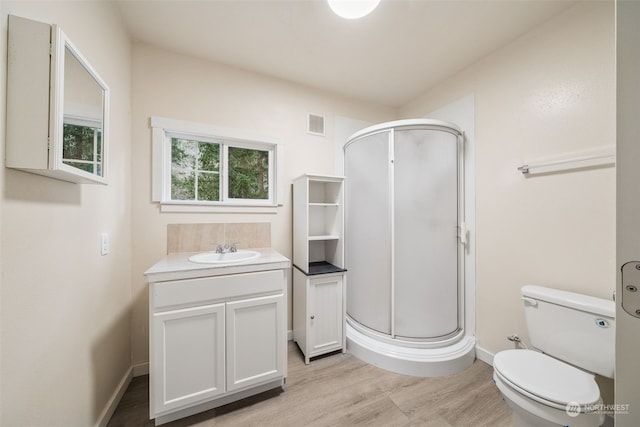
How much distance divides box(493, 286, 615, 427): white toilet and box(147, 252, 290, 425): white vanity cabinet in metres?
1.33

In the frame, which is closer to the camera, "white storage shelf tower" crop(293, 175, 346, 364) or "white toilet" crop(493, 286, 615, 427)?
"white toilet" crop(493, 286, 615, 427)

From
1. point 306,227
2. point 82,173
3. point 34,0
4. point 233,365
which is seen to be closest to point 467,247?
point 306,227

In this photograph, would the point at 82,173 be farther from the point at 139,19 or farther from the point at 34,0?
the point at 139,19

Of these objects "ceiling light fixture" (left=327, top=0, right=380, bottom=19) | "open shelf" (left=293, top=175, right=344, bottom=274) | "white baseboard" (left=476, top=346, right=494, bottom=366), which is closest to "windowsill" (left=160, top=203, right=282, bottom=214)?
→ "open shelf" (left=293, top=175, right=344, bottom=274)

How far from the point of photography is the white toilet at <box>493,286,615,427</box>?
3.43ft

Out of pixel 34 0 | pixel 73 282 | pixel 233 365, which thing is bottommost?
pixel 233 365

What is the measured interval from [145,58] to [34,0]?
3.70 ft

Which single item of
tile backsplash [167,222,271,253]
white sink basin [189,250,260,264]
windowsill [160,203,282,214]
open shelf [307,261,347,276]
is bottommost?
open shelf [307,261,347,276]

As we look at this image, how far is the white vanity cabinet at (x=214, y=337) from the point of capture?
1299 mm

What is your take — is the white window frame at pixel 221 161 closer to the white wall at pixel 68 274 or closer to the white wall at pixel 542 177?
the white wall at pixel 68 274

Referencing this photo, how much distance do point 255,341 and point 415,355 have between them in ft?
4.10

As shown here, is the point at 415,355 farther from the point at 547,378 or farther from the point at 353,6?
the point at 353,6

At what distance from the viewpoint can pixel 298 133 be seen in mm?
2350

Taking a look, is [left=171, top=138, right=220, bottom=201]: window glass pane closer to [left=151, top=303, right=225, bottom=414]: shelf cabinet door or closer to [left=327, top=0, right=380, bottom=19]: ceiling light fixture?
[left=151, top=303, right=225, bottom=414]: shelf cabinet door
